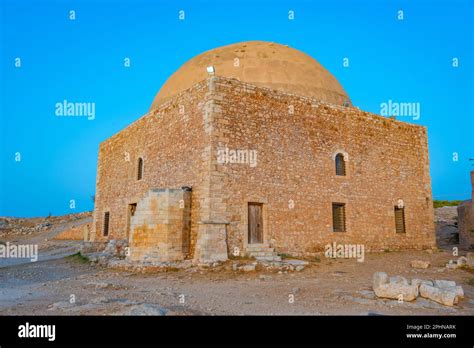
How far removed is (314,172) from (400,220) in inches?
193

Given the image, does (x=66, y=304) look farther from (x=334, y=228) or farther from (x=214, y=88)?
(x=334, y=228)

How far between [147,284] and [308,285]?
365 cm

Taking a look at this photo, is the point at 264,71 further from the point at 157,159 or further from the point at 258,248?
the point at 258,248

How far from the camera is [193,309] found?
580cm

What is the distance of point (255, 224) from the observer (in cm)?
1157

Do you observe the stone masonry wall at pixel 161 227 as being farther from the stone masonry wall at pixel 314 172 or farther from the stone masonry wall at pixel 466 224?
the stone masonry wall at pixel 466 224

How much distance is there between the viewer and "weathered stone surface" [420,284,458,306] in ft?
20.2

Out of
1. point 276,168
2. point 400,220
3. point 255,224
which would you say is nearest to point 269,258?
point 255,224

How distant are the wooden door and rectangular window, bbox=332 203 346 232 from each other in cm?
320

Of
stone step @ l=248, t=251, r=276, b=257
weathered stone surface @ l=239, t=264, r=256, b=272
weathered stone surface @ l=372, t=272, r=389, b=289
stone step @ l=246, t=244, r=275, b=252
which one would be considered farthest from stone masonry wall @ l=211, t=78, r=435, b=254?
weathered stone surface @ l=372, t=272, r=389, b=289

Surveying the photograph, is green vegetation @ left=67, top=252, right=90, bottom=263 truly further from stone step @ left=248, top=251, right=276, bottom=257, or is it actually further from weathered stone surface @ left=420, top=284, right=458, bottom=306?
weathered stone surface @ left=420, top=284, right=458, bottom=306

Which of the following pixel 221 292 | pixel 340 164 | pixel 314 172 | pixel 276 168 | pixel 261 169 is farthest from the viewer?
pixel 340 164

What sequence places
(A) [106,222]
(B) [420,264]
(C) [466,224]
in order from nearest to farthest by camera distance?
(B) [420,264] < (C) [466,224] < (A) [106,222]

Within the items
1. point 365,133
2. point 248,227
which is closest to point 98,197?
point 248,227
